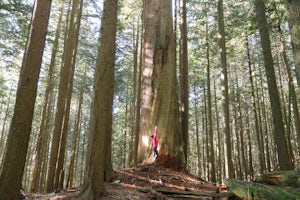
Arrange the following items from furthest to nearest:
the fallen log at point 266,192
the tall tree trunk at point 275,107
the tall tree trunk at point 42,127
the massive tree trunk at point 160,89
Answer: the tall tree trunk at point 42,127
the tall tree trunk at point 275,107
the massive tree trunk at point 160,89
the fallen log at point 266,192

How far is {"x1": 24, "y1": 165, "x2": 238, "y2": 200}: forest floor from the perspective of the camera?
536 cm

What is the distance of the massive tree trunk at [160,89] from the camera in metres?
8.23

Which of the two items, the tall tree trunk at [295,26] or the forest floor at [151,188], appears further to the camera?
the forest floor at [151,188]

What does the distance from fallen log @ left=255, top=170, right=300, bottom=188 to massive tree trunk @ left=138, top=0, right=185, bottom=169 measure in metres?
2.94

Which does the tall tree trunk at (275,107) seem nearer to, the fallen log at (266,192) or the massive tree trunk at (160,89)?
the massive tree trunk at (160,89)

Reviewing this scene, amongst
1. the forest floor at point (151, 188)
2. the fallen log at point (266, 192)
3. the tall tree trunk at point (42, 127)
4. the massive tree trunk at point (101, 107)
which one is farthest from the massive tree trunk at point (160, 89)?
the tall tree trunk at point (42, 127)

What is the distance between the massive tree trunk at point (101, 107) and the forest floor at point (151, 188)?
0.30 m

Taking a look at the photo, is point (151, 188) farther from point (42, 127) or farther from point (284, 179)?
point (42, 127)

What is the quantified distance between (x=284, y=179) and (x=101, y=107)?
387 cm

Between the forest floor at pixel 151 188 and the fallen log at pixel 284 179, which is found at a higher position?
the fallen log at pixel 284 179

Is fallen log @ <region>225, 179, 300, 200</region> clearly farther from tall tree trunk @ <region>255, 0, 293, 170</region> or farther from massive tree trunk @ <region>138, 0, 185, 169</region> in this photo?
tall tree trunk @ <region>255, 0, 293, 170</region>

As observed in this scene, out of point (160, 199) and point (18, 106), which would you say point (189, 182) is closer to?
point (160, 199)

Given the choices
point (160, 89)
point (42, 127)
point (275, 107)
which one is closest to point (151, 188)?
point (160, 89)

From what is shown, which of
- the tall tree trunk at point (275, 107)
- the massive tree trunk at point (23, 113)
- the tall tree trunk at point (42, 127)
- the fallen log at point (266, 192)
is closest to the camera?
the fallen log at point (266, 192)
